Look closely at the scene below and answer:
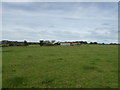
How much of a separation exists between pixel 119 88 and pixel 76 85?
2.64 metres

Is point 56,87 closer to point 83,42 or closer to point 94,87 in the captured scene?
point 94,87

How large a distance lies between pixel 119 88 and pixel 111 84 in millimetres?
905

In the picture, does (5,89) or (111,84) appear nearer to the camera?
(5,89)

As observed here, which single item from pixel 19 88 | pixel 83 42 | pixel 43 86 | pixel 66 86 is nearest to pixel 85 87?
pixel 66 86

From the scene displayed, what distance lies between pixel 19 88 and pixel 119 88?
6110 millimetres

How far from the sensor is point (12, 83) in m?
9.20

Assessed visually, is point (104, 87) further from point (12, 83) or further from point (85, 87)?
point (12, 83)

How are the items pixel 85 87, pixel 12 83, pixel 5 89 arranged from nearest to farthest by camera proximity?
pixel 5 89 < pixel 85 87 < pixel 12 83

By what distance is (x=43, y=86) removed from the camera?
8.78 m

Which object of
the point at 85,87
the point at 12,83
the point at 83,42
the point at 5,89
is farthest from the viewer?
the point at 83,42

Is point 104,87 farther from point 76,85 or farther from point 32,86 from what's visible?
point 32,86

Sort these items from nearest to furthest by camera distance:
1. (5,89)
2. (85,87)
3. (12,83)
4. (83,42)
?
1. (5,89)
2. (85,87)
3. (12,83)
4. (83,42)

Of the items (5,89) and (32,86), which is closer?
(5,89)

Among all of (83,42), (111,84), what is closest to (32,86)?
(111,84)
